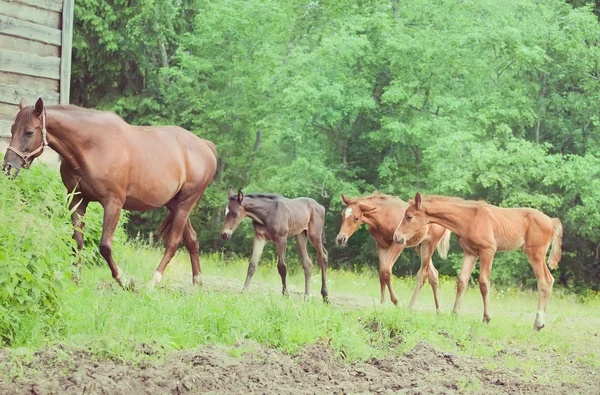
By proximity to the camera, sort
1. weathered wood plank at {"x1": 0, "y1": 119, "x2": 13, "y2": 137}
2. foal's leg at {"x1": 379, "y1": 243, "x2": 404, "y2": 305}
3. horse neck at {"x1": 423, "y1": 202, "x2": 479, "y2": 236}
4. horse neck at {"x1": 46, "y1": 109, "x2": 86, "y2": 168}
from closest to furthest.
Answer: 1. horse neck at {"x1": 46, "y1": 109, "x2": 86, "y2": 168}
2. weathered wood plank at {"x1": 0, "y1": 119, "x2": 13, "y2": 137}
3. horse neck at {"x1": 423, "y1": 202, "x2": 479, "y2": 236}
4. foal's leg at {"x1": 379, "y1": 243, "x2": 404, "y2": 305}

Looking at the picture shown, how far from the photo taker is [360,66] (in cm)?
2848

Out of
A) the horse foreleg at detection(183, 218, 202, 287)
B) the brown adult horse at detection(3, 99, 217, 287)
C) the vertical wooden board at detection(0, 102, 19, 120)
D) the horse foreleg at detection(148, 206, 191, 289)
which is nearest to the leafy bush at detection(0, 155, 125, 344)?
the brown adult horse at detection(3, 99, 217, 287)

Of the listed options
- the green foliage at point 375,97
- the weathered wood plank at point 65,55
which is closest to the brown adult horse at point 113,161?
the weathered wood plank at point 65,55

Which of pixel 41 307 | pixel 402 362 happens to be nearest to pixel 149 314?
pixel 41 307

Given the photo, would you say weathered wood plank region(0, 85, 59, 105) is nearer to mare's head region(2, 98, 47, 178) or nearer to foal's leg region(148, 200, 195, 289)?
foal's leg region(148, 200, 195, 289)

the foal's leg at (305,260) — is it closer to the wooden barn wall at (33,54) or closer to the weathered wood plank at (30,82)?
the wooden barn wall at (33,54)

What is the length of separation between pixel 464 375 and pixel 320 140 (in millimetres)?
22444

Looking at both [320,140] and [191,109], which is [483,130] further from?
[191,109]

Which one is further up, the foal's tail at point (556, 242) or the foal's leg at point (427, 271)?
the foal's tail at point (556, 242)

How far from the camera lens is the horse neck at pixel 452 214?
12.8 m

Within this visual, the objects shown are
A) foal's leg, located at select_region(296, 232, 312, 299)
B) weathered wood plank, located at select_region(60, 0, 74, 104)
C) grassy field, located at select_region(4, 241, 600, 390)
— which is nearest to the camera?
grassy field, located at select_region(4, 241, 600, 390)

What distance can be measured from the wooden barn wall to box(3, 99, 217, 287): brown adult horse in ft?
8.85

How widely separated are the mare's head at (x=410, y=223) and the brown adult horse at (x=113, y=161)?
3.06m

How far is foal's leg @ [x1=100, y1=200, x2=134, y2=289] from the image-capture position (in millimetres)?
10094
